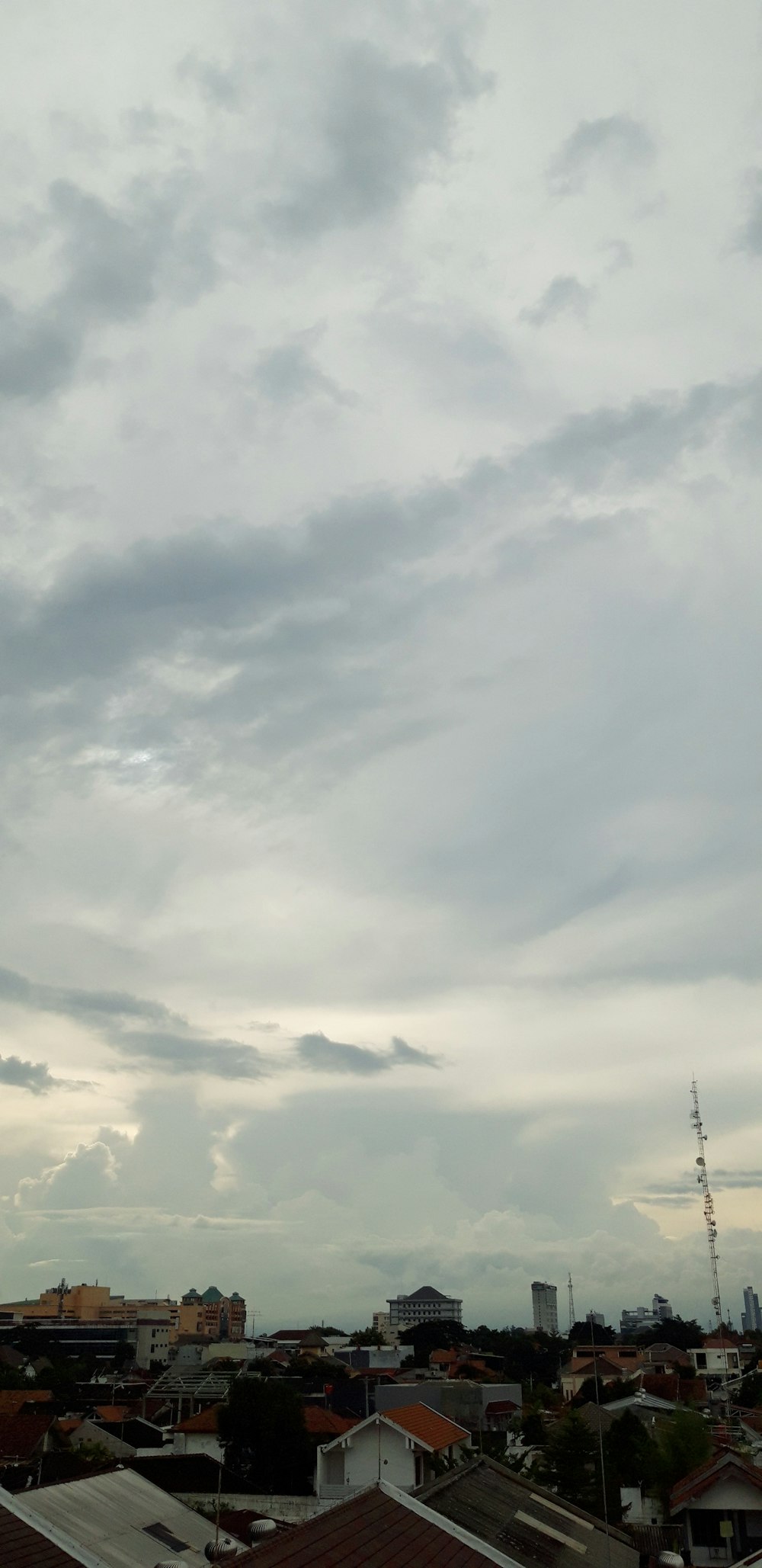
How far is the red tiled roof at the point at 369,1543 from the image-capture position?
47.2ft

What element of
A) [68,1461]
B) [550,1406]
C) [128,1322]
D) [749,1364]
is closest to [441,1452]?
[68,1461]

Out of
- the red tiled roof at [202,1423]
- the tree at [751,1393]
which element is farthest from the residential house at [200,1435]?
the tree at [751,1393]

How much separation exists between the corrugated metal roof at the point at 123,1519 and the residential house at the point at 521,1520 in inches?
244

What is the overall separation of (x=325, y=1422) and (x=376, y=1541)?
5145 cm

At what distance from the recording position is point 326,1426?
6059 centimetres

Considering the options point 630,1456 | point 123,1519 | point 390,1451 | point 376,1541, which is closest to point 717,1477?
point 390,1451

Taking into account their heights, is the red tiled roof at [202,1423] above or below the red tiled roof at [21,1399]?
above

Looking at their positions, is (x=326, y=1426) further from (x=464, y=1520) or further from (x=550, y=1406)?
(x=464, y=1520)

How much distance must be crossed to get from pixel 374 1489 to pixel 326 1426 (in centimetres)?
4771

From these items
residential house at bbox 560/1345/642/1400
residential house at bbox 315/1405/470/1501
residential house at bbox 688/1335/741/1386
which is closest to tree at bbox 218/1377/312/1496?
residential house at bbox 315/1405/470/1501

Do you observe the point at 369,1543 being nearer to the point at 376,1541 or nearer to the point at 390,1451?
the point at 376,1541

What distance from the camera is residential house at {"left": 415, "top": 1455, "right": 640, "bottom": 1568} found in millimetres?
23156

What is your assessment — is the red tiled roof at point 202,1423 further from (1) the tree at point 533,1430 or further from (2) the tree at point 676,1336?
(2) the tree at point 676,1336

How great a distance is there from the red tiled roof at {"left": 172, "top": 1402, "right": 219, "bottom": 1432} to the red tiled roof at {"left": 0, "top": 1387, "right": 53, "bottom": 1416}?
27004mm
